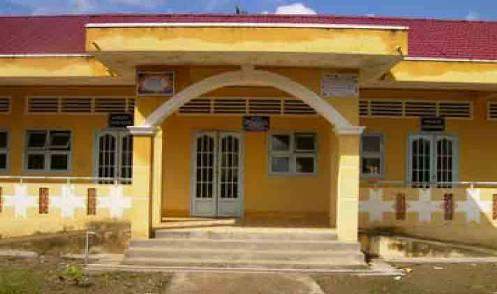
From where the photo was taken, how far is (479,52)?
1589 cm

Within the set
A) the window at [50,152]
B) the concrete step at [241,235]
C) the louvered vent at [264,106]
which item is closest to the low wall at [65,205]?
the concrete step at [241,235]

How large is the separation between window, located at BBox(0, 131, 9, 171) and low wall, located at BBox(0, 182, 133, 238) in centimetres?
237

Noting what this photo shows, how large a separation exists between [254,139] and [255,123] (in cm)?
36

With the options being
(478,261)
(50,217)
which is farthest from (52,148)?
(478,261)

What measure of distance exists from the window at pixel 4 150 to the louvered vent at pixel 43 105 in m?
0.87

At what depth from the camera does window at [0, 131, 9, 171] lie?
15.1 m

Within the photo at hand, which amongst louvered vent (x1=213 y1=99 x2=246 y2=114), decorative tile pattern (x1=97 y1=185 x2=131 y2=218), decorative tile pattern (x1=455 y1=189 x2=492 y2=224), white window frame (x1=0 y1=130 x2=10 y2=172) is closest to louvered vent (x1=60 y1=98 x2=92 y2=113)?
white window frame (x1=0 y1=130 x2=10 y2=172)

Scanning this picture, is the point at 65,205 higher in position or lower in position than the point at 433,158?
lower

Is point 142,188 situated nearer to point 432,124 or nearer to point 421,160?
point 421,160

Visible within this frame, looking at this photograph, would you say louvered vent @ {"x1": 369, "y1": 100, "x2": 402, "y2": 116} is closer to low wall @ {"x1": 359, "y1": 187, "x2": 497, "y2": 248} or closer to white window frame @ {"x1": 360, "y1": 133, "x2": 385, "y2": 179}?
white window frame @ {"x1": 360, "y1": 133, "x2": 385, "y2": 179}

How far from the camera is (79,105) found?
49.1 ft

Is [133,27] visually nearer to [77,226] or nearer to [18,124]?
[77,226]

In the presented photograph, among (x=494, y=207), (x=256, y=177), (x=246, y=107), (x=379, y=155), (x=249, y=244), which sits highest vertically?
(x=246, y=107)

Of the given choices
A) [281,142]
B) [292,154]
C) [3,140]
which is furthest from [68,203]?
[292,154]
